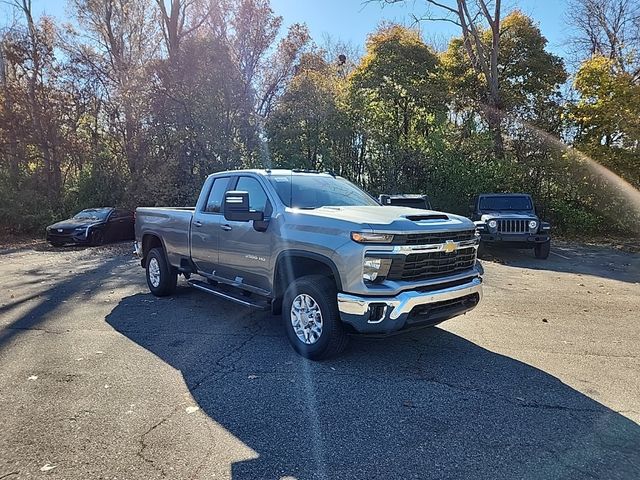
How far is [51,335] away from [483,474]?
513cm

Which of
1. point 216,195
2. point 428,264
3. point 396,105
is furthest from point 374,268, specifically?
point 396,105

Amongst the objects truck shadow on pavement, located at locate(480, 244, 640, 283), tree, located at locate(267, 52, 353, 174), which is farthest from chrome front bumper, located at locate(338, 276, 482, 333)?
tree, located at locate(267, 52, 353, 174)

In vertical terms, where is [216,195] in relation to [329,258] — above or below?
above

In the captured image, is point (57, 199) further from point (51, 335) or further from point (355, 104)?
point (51, 335)

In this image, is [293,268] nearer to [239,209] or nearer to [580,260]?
[239,209]

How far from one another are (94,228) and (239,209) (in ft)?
38.7

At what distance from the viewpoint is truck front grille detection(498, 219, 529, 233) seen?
12.0 meters

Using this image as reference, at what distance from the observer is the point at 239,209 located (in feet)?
17.4

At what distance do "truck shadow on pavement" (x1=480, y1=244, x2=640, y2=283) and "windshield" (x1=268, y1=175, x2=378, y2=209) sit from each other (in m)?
6.68

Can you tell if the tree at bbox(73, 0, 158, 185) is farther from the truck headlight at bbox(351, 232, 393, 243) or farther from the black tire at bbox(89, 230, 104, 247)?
the truck headlight at bbox(351, 232, 393, 243)

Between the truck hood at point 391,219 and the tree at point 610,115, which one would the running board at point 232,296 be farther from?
the tree at point 610,115

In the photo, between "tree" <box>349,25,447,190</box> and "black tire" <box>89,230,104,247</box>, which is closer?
"black tire" <box>89,230,104,247</box>

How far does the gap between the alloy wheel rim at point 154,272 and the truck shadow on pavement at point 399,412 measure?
7.16ft

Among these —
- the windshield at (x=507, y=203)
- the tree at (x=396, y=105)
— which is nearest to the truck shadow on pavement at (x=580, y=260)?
the windshield at (x=507, y=203)
